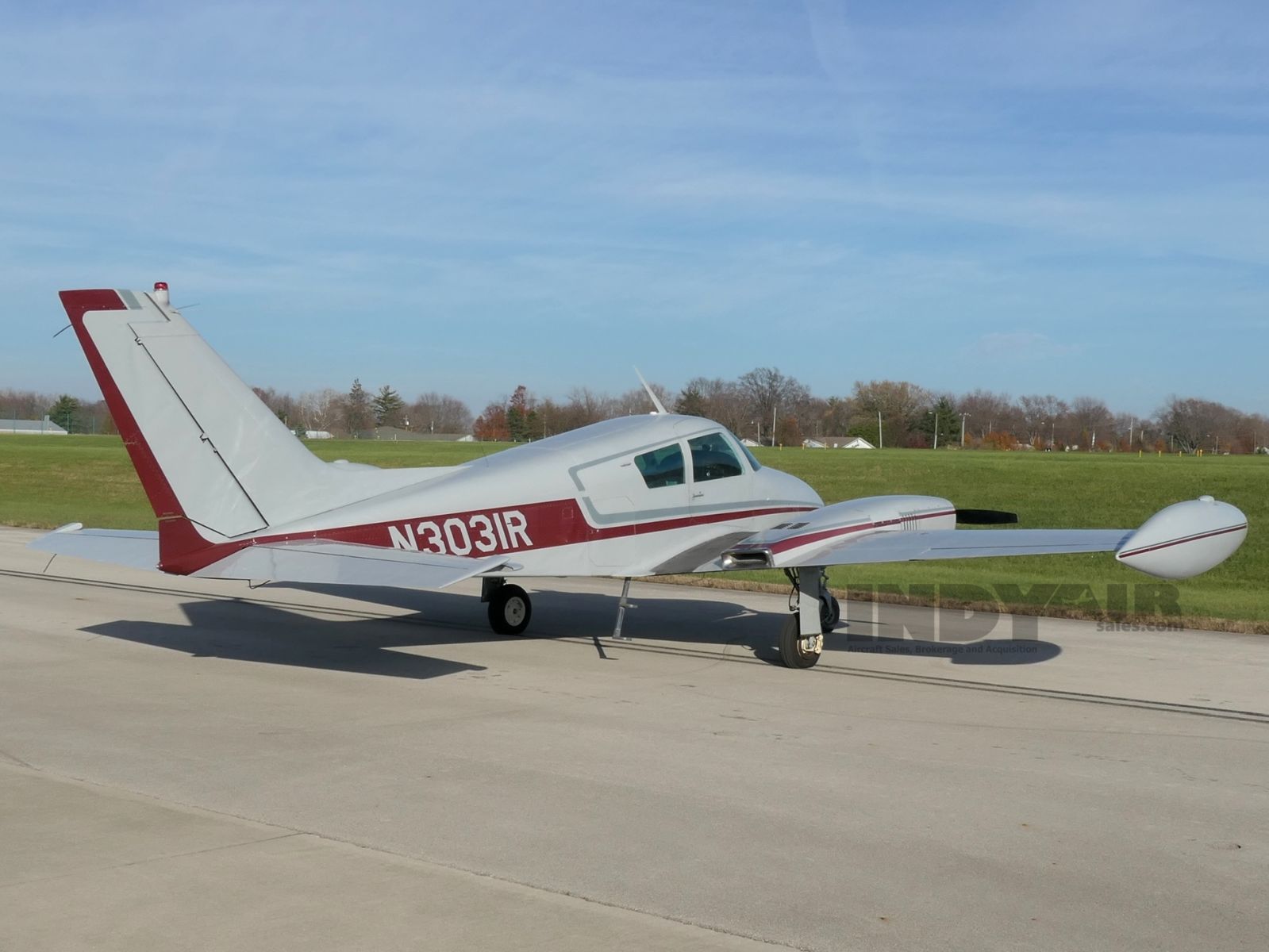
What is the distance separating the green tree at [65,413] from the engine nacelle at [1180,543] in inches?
5566

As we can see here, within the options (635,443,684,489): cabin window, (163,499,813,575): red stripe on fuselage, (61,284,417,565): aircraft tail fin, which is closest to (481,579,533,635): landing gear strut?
(163,499,813,575): red stripe on fuselage

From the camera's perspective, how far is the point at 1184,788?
8211mm

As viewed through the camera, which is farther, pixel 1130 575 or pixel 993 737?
pixel 1130 575

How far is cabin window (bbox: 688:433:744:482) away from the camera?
14000mm

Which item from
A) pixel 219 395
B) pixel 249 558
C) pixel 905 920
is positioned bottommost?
pixel 905 920

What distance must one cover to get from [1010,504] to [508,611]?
27.3 metres

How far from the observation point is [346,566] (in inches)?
408

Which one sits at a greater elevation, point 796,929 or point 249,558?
point 249,558

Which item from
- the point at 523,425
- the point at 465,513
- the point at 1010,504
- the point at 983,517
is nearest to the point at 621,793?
the point at 465,513

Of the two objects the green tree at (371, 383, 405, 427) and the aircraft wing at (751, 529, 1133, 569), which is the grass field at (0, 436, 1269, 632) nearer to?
the aircraft wing at (751, 529, 1133, 569)

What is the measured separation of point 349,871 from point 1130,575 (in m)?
22.5

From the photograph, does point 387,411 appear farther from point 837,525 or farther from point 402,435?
point 837,525

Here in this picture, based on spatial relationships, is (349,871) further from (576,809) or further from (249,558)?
(249,558)

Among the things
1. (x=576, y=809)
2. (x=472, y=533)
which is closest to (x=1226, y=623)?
(x=472, y=533)
